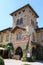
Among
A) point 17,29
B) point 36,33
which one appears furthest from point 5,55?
point 36,33

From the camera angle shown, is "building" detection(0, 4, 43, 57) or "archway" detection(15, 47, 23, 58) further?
"archway" detection(15, 47, 23, 58)

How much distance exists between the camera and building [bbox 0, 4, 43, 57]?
101ft

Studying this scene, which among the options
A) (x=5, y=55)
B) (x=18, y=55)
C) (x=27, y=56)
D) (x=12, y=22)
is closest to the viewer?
(x=27, y=56)

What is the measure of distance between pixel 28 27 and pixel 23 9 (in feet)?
18.7

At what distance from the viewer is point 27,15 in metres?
33.0

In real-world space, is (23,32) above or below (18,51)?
above

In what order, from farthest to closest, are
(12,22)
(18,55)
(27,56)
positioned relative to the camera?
(12,22), (18,55), (27,56)

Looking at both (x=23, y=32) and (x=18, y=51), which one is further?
(x=18, y=51)

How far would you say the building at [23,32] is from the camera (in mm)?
30717

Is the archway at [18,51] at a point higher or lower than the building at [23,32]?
lower

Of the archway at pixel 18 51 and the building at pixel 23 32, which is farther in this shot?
the archway at pixel 18 51

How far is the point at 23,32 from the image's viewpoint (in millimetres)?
31328

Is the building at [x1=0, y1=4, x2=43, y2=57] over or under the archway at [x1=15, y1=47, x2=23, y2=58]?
over

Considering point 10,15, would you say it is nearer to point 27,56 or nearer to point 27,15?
point 27,15
